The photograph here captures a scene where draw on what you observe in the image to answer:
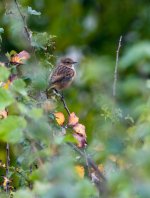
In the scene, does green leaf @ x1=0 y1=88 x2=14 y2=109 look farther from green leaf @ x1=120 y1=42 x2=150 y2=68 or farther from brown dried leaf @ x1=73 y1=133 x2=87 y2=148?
brown dried leaf @ x1=73 y1=133 x2=87 y2=148

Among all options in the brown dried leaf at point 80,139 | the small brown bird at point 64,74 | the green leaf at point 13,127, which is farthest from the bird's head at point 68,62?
the green leaf at point 13,127

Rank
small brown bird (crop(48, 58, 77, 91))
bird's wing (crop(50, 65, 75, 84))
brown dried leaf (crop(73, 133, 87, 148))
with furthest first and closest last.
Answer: bird's wing (crop(50, 65, 75, 84))
small brown bird (crop(48, 58, 77, 91))
brown dried leaf (crop(73, 133, 87, 148))

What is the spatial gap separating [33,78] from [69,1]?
10.1 metres

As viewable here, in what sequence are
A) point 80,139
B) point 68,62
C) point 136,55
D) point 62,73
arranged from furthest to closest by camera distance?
point 68,62 → point 62,73 → point 80,139 → point 136,55

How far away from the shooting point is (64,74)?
6473 millimetres

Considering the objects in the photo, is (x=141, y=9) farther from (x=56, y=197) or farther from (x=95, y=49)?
(x=56, y=197)

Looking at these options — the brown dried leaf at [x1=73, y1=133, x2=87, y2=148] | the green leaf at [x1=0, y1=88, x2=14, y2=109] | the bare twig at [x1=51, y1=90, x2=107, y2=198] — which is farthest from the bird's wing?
the green leaf at [x1=0, y1=88, x2=14, y2=109]

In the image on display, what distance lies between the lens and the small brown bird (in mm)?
5973

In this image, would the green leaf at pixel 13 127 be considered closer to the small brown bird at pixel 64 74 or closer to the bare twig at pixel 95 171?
the bare twig at pixel 95 171

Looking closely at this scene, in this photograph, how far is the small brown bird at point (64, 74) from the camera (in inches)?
235

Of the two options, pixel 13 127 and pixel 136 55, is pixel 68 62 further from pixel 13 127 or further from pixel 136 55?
pixel 136 55

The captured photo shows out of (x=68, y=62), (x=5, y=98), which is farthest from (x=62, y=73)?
(x=5, y=98)

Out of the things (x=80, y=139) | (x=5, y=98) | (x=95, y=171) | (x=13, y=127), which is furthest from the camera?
(x=80, y=139)

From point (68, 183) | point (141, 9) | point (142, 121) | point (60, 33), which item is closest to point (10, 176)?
point (142, 121)
